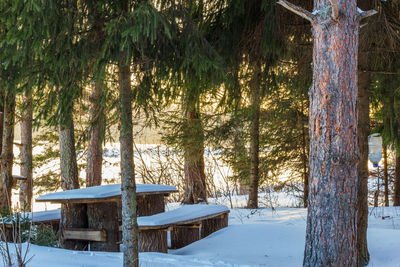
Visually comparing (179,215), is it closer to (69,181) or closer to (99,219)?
(99,219)

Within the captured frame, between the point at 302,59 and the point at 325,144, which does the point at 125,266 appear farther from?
the point at 302,59

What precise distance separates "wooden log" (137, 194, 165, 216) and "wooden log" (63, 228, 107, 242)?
0.84 metres

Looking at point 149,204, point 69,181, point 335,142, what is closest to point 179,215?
point 149,204

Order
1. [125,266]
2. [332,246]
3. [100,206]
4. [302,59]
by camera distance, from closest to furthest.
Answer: [332,246]
[125,266]
[302,59]
[100,206]

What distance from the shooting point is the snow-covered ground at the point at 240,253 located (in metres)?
4.72

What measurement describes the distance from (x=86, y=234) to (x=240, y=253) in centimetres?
249

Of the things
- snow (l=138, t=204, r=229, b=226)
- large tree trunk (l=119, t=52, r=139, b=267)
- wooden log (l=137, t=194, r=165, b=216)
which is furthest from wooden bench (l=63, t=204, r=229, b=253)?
large tree trunk (l=119, t=52, r=139, b=267)

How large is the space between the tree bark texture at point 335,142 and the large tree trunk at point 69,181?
2.65 metres

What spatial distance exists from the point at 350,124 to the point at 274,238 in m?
2.73

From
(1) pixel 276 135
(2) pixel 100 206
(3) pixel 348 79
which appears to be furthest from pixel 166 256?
(1) pixel 276 135

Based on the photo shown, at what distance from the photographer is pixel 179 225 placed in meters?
6.39

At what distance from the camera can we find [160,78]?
4.28 m

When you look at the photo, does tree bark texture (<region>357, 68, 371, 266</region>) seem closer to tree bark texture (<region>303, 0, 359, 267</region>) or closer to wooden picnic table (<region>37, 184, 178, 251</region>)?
tree bark texture (<region>303, 0, 359, 267</region>)

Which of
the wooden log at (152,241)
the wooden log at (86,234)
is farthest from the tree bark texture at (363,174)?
the wooden log at (86,234)
